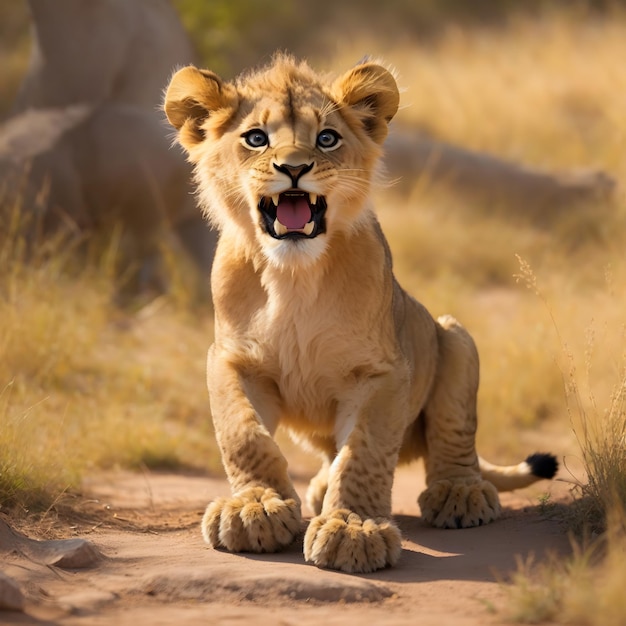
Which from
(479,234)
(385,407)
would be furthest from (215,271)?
(479,234)

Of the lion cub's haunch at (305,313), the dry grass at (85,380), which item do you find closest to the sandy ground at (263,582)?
the lion cub's haunch at (305,313)

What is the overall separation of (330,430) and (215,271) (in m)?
0.82

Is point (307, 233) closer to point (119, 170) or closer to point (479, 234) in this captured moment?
point (119, 170)

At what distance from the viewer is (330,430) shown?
489cm

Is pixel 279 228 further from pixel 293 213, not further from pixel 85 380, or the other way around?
pixel 85 380

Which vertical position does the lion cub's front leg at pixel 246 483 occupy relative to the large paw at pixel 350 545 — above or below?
above

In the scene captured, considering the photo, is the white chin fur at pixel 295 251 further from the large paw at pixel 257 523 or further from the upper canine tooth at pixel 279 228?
the large paw at pixel 257 523

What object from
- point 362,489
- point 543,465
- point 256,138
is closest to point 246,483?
point 362,489

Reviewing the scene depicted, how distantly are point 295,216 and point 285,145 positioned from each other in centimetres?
27

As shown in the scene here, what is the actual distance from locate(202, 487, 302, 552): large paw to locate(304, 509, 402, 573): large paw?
0.13 meters

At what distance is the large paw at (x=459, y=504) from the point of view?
4991 mm

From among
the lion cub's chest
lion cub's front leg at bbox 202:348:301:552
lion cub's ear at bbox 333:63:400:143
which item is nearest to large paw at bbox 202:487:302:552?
lion cub's front leg at bbox 202:348:301:552

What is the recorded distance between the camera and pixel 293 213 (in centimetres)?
439

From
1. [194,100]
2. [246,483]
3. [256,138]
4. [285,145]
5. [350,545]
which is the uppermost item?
[194,100]
